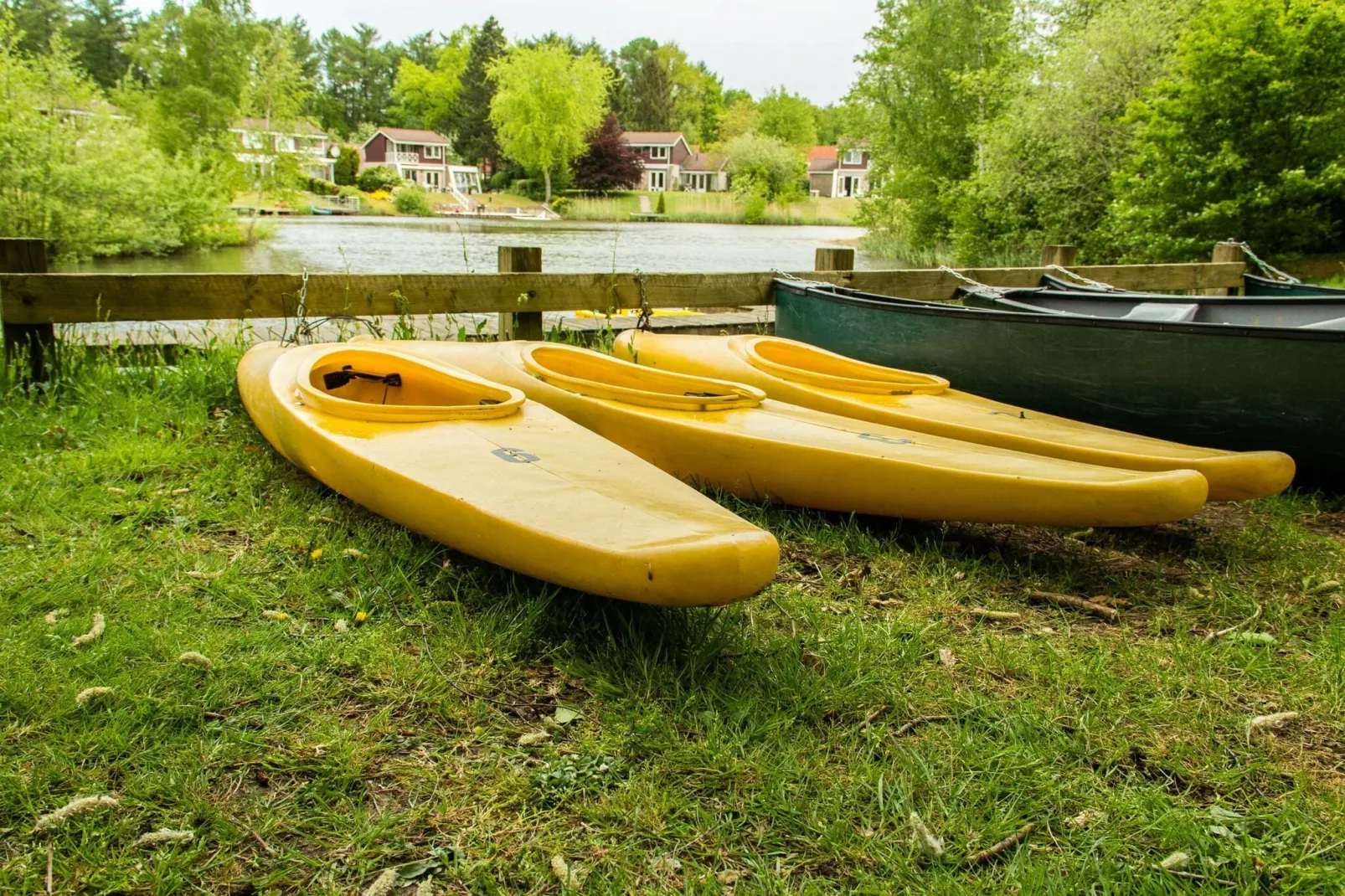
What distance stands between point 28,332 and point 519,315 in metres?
2.16

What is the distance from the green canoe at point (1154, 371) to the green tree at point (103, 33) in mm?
56913

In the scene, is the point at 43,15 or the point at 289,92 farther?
the point at 43,15

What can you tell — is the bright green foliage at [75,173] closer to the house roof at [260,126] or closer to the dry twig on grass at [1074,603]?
the house roof at [260,126]

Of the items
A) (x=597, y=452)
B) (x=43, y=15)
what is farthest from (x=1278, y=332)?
(x=43, y=15)

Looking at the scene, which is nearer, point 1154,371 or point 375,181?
point 1154,371

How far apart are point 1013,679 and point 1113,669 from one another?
252 mm

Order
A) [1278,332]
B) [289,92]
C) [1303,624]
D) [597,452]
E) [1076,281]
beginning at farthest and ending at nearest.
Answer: [289,92] → [1076,281] → [1278,332] → [597,452] → [1303,624]

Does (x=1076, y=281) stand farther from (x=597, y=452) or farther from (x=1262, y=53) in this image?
(x=1262, y=53)

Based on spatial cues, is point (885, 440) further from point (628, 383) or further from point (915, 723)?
point (915, 723)

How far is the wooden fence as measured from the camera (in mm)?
3666

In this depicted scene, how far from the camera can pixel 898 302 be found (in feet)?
13.9

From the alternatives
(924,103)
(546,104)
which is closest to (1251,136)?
(924,103)

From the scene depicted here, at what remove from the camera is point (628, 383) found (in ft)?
11.4

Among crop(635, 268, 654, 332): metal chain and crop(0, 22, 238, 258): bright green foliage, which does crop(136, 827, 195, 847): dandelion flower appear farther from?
crop(0, 22, 238, 258): bright green foliage
